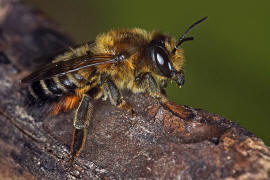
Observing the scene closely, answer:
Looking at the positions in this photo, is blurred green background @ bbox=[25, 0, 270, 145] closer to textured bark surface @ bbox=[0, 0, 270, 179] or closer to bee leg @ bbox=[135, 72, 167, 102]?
bee leg @ bbox=[135, 72, 167, 102]

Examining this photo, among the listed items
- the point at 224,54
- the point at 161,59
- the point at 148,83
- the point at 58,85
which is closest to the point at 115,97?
the point at 148,83

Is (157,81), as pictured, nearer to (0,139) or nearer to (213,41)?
(0,139)

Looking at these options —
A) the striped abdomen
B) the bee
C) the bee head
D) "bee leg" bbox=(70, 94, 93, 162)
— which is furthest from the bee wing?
the bee head

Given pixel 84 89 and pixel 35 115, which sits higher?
pixel 84 89

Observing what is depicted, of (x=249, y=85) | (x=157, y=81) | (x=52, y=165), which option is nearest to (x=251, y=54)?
(x=249, y=85)

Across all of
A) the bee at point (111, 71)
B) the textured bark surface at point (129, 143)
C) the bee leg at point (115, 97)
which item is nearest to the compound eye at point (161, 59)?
the bee at point (111, 71)

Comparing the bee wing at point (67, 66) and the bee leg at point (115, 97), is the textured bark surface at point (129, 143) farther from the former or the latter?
the bee wing at point (67, 66)
